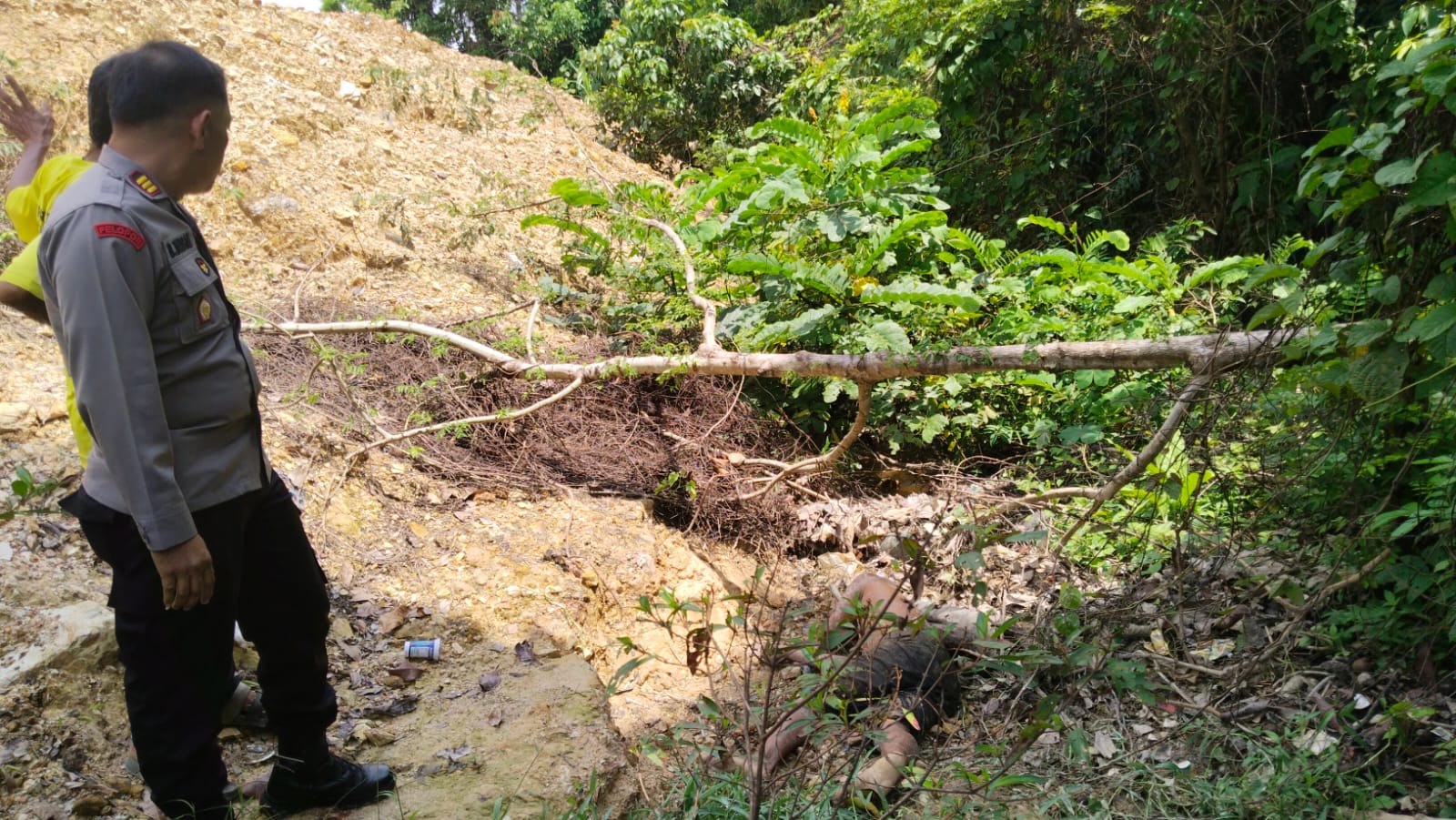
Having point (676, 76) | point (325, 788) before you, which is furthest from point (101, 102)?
point (676, 76)

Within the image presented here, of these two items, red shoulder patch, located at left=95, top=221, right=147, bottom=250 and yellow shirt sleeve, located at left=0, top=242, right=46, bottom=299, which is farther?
yellow shirt sleeve, located at left=0, top=242, right=46, bottom=299

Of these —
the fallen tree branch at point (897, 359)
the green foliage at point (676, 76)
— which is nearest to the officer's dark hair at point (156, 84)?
the fallen tree branch at point (897, 359)

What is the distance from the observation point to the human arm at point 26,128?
2.00 metres

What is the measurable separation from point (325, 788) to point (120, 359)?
4.03ft

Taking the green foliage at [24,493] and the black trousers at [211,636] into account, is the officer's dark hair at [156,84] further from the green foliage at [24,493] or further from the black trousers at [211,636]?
the green foliage at [24,493]

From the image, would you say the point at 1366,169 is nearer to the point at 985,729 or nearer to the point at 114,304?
the point at 985,729

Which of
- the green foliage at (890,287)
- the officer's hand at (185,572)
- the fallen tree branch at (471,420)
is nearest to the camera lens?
the officer's hand at (185,572)

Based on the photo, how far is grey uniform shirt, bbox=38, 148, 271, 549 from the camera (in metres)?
1.54

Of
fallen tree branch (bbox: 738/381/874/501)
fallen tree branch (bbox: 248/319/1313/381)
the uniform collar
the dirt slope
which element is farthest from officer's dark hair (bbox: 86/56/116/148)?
fallen tree branch (bbox: 738/381/874/501)

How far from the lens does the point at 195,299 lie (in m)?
1.73

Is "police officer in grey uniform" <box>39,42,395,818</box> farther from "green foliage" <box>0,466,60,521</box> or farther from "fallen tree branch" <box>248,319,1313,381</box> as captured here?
"fallen tree branch" <box>248,319,1313,381</box>

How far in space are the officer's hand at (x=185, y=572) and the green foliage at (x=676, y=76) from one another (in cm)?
821

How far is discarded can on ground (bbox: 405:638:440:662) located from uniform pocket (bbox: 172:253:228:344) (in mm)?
1658

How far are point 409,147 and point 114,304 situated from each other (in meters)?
6.01
